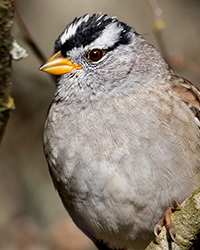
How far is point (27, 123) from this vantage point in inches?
191

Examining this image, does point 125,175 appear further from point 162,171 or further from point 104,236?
point 104,236

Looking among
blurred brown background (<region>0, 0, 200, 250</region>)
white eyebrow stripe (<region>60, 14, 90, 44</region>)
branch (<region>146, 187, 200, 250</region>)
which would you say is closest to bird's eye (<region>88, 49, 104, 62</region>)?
white eyebrow stripe (<region>60, 14, 90, 44</region>)

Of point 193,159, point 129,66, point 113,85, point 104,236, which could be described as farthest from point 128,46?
point 104,236

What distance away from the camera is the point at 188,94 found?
9.05ft

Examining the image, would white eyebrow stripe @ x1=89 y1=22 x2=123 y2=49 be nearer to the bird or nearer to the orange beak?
the bird

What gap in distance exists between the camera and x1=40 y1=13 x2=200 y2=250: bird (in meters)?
2.40

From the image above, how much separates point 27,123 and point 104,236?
2356 millimetres

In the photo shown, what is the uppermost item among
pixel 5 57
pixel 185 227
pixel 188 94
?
pixel 5 57

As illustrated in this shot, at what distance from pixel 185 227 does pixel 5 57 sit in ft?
4.21

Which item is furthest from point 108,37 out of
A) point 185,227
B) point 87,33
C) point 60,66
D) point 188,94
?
point 185,227

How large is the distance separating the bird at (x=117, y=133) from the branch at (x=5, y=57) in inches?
12.9

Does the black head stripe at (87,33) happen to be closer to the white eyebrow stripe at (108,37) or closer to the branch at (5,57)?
the white eyebrow stripe at (108,37)

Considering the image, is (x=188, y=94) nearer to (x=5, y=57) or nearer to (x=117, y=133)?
(x=117, y=133)

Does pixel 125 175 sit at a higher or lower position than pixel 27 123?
lower
